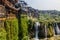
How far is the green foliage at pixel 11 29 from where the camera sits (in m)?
16.8

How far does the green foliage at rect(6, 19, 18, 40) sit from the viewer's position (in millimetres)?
16837

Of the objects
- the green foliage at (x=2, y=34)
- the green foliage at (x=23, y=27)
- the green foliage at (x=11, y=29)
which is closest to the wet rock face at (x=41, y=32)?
the green foliage at (x=23, y=27)

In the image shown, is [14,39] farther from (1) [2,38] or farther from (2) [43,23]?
(2) [43,23]

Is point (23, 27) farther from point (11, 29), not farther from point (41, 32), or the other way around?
point (41, 32)

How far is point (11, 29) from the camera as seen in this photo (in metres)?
17.5

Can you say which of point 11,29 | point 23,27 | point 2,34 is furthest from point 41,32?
point 2,34

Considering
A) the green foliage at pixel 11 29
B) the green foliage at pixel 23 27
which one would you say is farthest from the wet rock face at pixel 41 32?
the green foliage at pixel 11 29

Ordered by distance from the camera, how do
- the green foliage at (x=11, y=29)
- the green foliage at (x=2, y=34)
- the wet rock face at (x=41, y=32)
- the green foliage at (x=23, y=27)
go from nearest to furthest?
the green foliage at (x=2, y=34), the green foliage at (x=11, y=29), the green foliage at (x=23, y=27), the wet rock face at (x=41, y=32)

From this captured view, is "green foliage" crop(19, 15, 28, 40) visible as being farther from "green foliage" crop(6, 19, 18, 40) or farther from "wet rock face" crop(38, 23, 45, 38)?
"wet rock face" crop(38, 23, 45, 38)

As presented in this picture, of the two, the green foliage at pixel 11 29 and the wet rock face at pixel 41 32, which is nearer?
the green foliage at pixel 11 29

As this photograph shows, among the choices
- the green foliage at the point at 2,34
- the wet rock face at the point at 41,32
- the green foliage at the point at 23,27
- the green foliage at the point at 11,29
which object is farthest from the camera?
the wet rock face at the point at 41,32

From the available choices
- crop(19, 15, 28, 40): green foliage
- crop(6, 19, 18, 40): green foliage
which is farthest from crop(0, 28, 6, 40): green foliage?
crop(19, 15, 28, 40): green foliage

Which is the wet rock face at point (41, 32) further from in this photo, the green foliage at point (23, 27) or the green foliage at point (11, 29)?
Answer: the green foliage at point (11, 29)

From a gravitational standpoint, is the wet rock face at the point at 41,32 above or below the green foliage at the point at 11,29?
below
